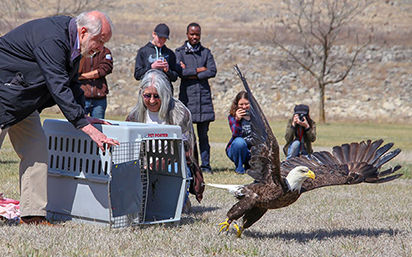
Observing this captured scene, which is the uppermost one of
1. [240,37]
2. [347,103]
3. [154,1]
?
[154,1]

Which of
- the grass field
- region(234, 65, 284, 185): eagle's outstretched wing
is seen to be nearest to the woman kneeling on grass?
the grass field

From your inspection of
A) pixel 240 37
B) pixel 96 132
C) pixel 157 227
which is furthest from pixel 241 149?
pixel 240 37

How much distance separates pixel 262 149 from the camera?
444cm

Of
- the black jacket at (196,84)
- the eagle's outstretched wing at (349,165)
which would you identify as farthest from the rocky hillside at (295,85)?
the eagle's outstretched wing at (349,165)

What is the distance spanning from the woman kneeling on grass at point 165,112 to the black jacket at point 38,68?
1.20 metres

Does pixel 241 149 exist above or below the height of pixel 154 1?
below

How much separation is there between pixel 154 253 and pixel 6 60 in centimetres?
195

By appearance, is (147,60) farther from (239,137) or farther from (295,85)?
(295,85)

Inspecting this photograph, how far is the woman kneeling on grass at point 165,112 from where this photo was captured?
214 inches

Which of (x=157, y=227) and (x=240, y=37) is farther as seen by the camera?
(x=240, y=37)

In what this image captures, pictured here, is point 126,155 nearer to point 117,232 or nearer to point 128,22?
point 117,232

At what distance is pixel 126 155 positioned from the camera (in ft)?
14.5

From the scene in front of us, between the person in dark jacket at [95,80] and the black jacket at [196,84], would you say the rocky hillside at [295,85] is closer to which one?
the black jacket at [196,84]

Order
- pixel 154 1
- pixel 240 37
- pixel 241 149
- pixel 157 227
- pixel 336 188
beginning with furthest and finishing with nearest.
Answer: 1. pixel 154 1
2. pixel 240 37
3. pixel 241 149
4. pixel 336 188
5. pixel 157 227
